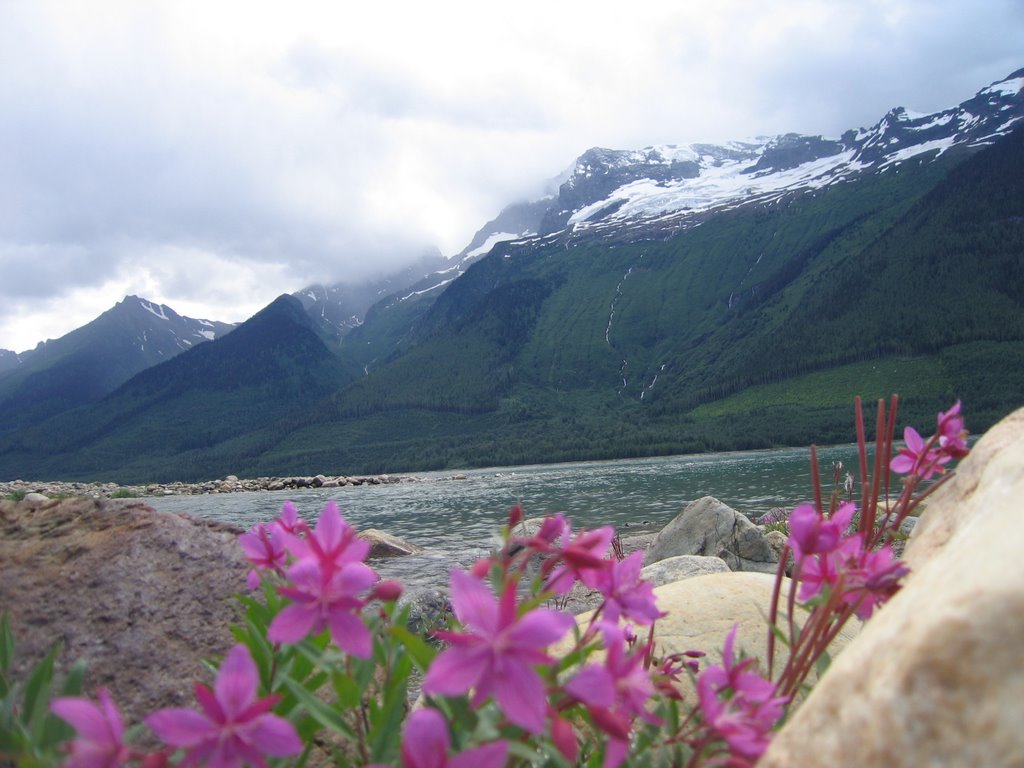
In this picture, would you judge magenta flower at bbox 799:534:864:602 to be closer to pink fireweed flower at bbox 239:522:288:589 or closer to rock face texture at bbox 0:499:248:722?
pink fireweed flower at bbox 239:522:288:589

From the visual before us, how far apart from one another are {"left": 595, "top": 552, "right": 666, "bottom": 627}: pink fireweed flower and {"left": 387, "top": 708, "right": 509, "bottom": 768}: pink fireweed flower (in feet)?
1.82

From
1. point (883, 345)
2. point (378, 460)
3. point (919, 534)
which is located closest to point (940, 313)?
point (883, 345)

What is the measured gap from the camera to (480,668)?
1.02 m

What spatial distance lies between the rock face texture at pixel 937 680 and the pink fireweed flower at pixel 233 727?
36.4 inches

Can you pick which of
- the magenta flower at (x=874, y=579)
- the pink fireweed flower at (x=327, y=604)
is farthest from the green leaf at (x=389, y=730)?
the magenta flower at (x=874, y=579)

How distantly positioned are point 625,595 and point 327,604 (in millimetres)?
719

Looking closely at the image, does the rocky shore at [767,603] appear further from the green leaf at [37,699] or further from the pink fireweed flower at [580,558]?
the green leaf at [37,699]

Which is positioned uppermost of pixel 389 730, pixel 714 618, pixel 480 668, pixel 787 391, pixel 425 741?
pixel 480 668

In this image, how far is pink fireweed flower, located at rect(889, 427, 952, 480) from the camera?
2.03 metres

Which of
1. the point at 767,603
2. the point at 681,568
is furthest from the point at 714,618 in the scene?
the point at 681,568

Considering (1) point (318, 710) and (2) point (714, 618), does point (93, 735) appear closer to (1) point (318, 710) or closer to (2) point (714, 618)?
(1) point (318, 710)

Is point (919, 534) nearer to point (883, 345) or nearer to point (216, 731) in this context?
point (216, 731)

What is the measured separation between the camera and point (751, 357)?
177m

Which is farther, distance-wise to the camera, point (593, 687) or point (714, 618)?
point (714, 618)
